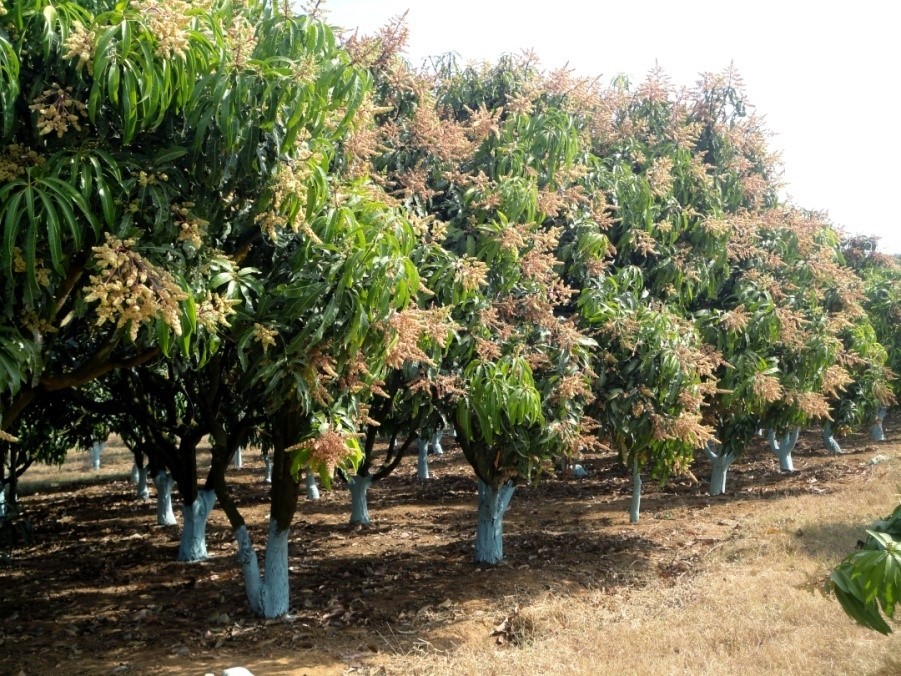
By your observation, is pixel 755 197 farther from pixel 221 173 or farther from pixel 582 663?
pixel 221 173

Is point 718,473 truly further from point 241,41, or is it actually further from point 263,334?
point 241,41

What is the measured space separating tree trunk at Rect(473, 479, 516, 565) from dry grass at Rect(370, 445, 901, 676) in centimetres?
183

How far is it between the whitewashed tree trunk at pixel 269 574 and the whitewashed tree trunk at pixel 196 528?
3377 millimetres

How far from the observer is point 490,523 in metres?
11.9

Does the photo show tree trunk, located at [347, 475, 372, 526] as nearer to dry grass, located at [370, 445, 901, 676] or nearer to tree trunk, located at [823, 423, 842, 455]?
dry grass, located at [370, 445, 901, 676]

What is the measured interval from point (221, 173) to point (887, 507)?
1347 centimetres

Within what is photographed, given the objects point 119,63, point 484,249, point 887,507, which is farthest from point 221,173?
point 887,507

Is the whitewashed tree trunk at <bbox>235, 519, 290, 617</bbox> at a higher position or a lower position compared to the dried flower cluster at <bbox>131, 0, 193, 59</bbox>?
lower

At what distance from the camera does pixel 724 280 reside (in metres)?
12.4

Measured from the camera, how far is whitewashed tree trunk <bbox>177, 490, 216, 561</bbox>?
12.4m

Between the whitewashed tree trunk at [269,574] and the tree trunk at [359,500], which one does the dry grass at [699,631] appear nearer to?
the whitewashed tree trunk at [269,574]

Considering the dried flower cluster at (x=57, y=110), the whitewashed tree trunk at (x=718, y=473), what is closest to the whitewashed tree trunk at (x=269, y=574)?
the dried flower cluster at (x=57, y=110)

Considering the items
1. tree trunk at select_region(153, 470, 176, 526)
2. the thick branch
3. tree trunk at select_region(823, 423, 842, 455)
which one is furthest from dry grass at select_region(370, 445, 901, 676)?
tree trunk at select_region(823, 423, 842, 455)

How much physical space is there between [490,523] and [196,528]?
4.40 metres
